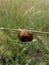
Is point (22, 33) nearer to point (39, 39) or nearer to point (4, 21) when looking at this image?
point (39, 39)

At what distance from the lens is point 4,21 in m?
3.22

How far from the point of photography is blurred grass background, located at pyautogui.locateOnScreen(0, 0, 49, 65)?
2.66 m

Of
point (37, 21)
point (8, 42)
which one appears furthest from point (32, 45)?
point (37, 21)

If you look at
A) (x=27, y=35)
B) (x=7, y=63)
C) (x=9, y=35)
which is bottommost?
(x=7, y=63)

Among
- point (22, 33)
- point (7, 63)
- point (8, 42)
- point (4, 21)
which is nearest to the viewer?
point (22, 33)

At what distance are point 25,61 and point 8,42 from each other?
30 centimetres

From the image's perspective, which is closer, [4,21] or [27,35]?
[27,35]

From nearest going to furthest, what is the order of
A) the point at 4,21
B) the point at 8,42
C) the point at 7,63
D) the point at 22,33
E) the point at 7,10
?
1. the point at 22,33
2. the point at 7,63
3. the point at 8,42
4. the point at 4,21
5. the point at 7,10

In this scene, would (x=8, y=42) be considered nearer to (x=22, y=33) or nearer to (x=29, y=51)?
(x=29, y=51)

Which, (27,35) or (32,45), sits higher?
(27,35)

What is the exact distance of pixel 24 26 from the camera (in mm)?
3141

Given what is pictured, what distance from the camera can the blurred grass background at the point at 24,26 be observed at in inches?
105

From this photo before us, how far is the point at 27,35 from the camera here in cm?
174

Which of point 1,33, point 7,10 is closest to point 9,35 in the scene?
point 1,33
